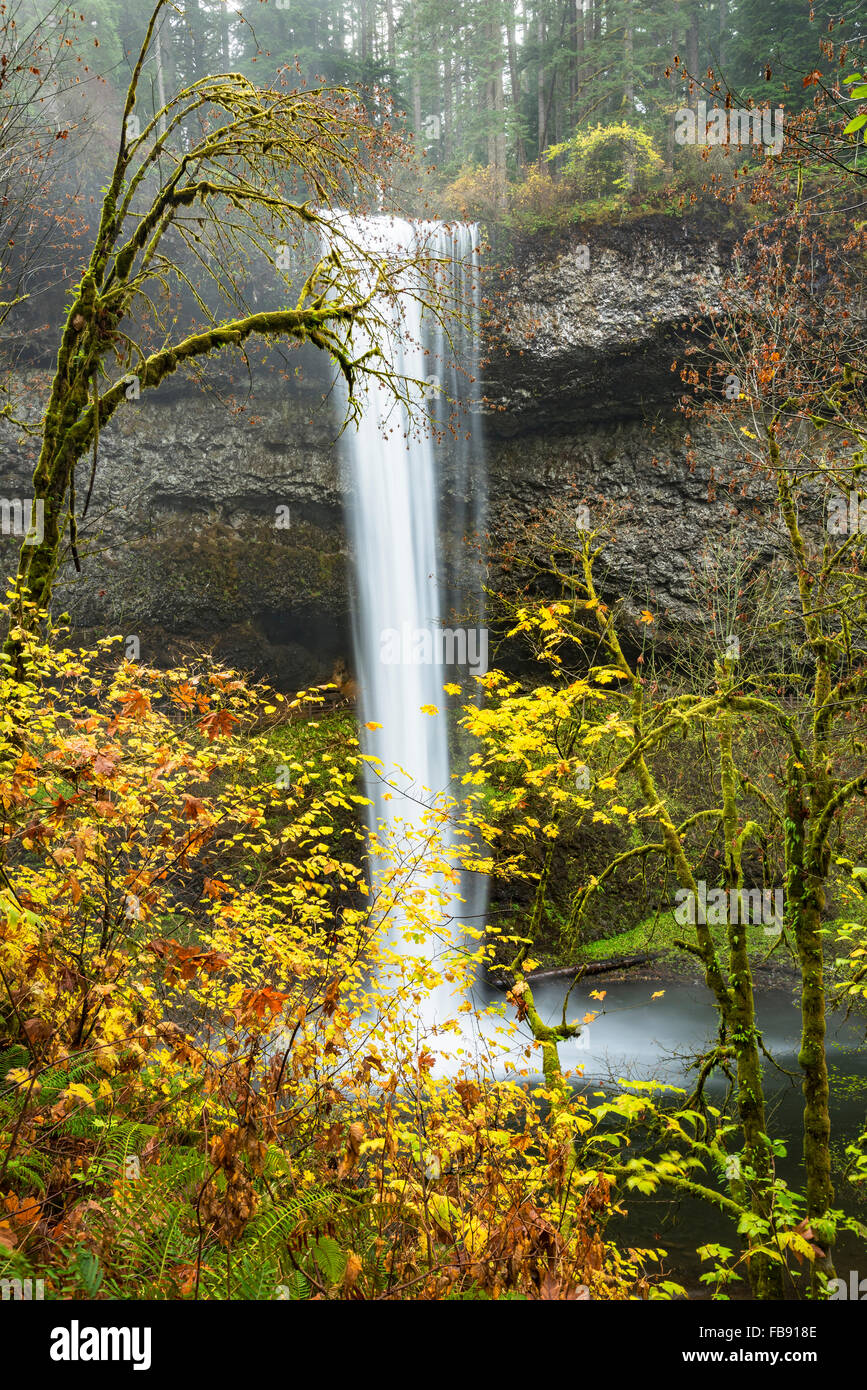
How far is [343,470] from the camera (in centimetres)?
1748

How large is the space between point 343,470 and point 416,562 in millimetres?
2605

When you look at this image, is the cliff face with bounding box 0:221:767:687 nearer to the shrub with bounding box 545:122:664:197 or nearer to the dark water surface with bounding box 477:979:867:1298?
the shrub with bounding box 545:122:664:197

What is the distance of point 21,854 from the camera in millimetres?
12297

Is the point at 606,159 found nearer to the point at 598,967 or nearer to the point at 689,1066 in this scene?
the point at 598,967

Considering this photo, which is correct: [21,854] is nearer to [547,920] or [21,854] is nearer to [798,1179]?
[547,920]

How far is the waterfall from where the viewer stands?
17.1 metres

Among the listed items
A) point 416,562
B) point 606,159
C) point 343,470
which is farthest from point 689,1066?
point 606,159

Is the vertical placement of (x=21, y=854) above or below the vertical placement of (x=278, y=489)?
below

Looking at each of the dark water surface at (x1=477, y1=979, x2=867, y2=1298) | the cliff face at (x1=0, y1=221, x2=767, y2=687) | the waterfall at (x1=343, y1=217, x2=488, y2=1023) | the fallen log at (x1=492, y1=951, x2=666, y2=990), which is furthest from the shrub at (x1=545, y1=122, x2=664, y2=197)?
the dark water surface at (x1=477, y1=979, x2=867, y2=1298)

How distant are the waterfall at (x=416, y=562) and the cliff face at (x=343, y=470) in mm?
399

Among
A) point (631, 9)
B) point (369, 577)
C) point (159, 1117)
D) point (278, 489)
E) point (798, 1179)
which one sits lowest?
point (798, 1179)

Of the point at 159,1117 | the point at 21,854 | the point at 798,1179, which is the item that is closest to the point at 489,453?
the point at 21,854

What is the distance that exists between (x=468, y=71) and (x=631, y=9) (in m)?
8.64

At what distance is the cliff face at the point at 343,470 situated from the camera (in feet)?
52.1
